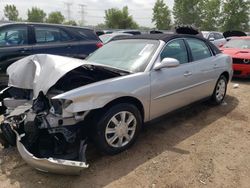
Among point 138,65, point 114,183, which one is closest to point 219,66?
point 138,65

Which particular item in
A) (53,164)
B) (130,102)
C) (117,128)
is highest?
(130,102)

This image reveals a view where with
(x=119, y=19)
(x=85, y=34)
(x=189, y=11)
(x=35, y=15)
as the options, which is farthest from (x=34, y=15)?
(x=85, y=34)

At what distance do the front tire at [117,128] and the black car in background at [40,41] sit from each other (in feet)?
10.8

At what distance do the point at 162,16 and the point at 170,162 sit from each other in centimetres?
4739

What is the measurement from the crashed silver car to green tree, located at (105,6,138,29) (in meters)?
48.7

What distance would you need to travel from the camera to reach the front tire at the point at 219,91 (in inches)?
209

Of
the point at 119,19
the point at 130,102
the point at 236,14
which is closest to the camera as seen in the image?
the point at 130,102

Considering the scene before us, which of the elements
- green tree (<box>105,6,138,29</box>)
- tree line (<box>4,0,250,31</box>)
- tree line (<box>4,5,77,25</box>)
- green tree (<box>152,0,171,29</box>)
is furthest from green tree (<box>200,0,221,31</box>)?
tree line (<box>4,5,77,25</box>)

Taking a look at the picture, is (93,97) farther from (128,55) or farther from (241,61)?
(241,61)

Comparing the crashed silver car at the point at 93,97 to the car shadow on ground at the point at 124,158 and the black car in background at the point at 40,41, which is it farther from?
the black car in background at the point at 40,41

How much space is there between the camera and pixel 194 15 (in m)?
46.0

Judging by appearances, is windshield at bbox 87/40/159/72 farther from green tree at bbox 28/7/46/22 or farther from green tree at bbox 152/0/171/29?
green tree at bbox 28/7/46/22

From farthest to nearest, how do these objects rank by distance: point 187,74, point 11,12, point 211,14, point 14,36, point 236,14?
point 11,12
point 211,14
point 236,14
point 14,36
point 187,74

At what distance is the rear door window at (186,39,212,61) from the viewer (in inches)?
180
